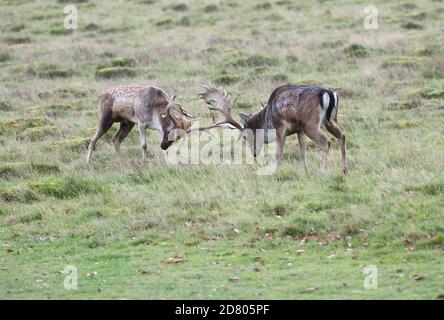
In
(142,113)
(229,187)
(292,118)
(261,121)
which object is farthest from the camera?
→ (142,113)

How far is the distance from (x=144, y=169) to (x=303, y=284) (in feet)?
20.6

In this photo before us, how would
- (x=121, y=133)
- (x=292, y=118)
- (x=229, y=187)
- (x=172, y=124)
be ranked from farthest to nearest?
(x=121, y=133), (x=172, y=124), (x=292, y=118), (x=229, y=187)

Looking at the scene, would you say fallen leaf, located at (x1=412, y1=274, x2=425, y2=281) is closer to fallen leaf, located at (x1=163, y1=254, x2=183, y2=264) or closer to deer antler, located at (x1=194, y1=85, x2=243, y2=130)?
fallen leaf, located at (x1=163, y1=254, x2=183, y2=264)

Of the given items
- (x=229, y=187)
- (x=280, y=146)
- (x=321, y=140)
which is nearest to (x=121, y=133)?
(x=280, y=146)

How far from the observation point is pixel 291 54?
81.8 ft

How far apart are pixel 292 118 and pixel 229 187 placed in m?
1.73

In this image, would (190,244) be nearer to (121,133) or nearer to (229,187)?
(229,187)

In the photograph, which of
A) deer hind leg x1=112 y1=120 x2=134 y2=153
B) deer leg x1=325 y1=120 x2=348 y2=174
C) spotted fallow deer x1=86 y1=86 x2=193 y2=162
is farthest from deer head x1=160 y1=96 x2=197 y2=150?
deer leg x1=325 y1=120 x2=348 y2=174

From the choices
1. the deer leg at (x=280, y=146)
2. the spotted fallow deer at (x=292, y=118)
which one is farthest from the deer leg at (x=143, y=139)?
the deer leg at (x=280, y=146)

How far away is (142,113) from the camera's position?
16531 millimetres

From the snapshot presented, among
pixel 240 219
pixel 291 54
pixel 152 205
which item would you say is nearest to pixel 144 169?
pixel 152 205

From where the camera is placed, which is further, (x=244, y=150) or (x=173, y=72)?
(x=173, y=72)
